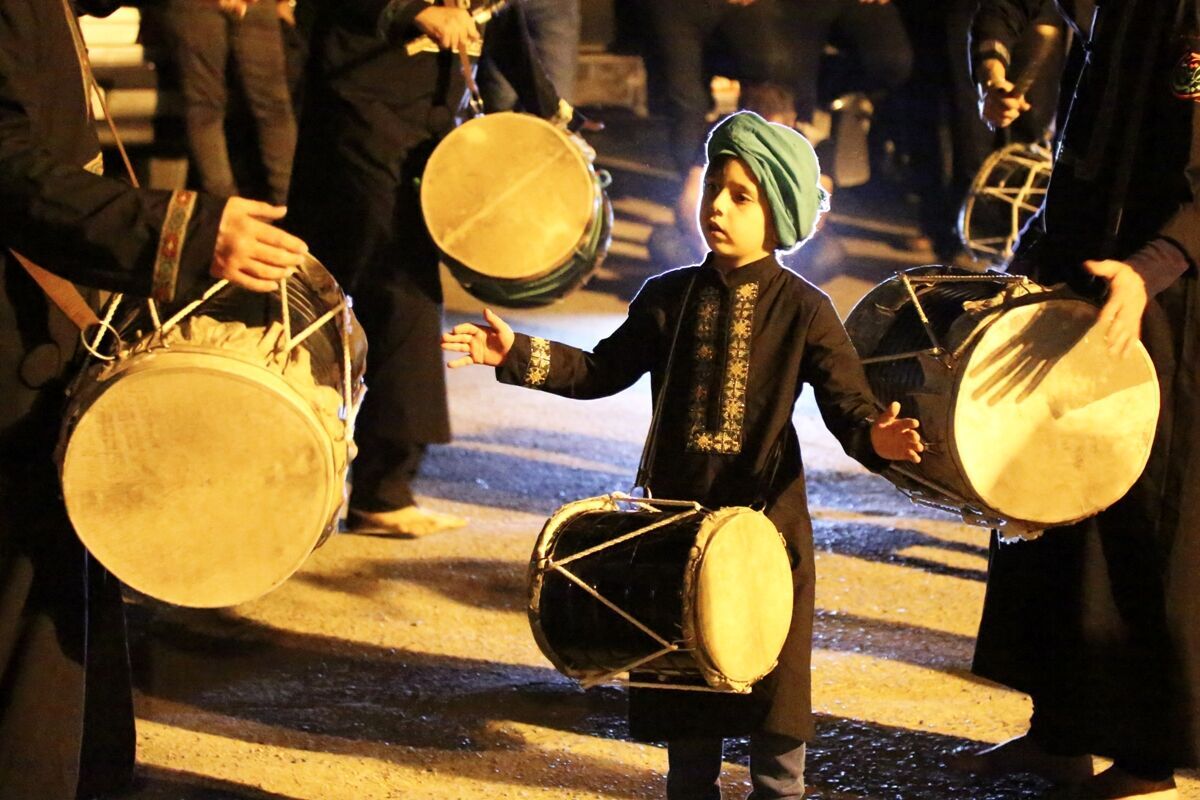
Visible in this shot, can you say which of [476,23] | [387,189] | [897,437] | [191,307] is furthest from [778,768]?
[476,23]

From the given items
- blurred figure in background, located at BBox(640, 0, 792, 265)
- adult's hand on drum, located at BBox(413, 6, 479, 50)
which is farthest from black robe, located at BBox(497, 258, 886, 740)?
blurred figure in background, located at BBox(640, 0, 792, 265)

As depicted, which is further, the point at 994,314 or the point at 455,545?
the point at 455,545

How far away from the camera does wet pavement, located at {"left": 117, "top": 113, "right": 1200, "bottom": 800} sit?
320 cm

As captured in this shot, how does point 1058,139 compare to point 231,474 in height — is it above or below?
above

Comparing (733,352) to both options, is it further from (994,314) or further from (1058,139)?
(1058,139)

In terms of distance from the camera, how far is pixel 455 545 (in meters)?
4.57

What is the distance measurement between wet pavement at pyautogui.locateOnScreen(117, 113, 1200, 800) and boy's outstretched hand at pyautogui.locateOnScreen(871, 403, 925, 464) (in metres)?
0.79

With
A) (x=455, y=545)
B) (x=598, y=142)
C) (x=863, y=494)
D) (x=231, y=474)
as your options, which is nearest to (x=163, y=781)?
(x=231, y=474)

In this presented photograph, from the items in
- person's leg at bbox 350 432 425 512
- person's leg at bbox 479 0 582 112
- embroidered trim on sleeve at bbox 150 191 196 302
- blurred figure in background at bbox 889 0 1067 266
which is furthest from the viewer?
blurred figure in background at bbox 889 0 1067 266

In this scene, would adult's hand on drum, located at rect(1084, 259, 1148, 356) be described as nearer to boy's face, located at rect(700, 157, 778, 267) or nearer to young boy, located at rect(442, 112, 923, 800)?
young boy, located at rect(442, 112, 923, 800)

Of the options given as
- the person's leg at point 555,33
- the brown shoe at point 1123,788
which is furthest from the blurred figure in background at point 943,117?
the brown shoe at point 1123,788

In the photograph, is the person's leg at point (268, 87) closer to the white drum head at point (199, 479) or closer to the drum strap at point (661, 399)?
the drum strap at point (661, 399)

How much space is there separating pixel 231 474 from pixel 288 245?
400 mm

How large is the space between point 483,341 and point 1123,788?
4.74ft
